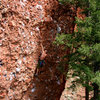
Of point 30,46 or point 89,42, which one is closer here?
point 89,42

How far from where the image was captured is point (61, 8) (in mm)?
9359

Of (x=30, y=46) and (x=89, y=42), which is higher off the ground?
(x=89, y=42)

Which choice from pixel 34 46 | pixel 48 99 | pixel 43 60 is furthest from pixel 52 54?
pixel 48 99

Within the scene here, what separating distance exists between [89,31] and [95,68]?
1981 mm

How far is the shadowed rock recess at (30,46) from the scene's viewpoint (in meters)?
6.62

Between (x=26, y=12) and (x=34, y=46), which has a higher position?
(x=26, y=12)

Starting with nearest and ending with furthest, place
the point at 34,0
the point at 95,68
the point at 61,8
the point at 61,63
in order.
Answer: the point at 95,68 → the point at 34,0 → the point at 61,63 → the point at 61,8

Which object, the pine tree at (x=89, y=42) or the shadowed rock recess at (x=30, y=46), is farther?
the shadowed rock recess at (x=30, y=46)

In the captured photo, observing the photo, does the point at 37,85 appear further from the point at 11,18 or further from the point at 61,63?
the point at 11,18

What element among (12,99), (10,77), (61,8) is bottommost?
(12,99)

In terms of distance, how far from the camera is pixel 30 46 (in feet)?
25.8

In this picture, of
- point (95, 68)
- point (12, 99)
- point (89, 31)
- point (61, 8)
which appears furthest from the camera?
point (61, 8)

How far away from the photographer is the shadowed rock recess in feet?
21.7

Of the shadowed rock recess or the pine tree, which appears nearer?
the pine tree
